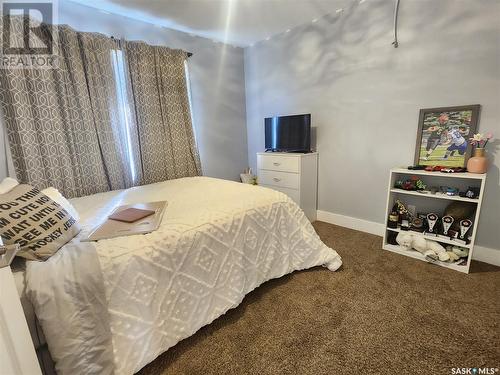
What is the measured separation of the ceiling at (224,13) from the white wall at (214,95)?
0.49ft

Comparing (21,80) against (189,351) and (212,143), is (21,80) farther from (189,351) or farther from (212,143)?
(189,351)

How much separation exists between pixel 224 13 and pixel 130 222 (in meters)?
2.36

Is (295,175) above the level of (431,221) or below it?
above

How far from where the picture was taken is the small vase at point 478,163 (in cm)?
187

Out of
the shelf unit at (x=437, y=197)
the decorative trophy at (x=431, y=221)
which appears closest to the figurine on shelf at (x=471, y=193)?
the shelf unit at (x=437, y=197)

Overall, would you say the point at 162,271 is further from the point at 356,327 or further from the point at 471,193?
the point at 471,193

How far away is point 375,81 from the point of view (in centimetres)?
245

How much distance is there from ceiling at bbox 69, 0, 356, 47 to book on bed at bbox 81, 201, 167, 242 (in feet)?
6.51

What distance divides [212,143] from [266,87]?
1084mm

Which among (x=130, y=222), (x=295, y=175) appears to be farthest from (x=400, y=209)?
(x=130, y=222)

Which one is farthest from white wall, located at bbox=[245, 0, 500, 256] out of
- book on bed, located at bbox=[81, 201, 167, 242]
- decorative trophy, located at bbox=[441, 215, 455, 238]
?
book on bed, located at bbox=[81, 201, 167, 242]

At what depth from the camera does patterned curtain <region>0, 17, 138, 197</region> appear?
194 cm

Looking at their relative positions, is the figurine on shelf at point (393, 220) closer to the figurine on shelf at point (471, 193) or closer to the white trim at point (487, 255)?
the figurine on shelf at point (471, 193)

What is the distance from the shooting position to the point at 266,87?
3.42m
